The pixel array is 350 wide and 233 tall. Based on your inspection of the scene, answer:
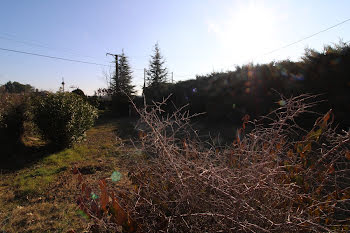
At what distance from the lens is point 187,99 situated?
1262cm

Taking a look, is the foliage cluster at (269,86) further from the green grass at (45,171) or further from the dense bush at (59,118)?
the dense bush at (59,118)

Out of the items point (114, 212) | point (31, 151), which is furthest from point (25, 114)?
point (114, 212)

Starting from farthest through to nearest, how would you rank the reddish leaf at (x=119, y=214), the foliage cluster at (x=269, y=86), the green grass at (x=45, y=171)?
the foliage cluster at (x=269, y=86)
the green grass at (x=45, y=171)
the reddish leaf at (x=119, y=214)

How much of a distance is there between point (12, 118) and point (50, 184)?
3.60 meters

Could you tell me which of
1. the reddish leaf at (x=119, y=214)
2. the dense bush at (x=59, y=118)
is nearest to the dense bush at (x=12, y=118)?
the dense bush at (x=59, y=118)

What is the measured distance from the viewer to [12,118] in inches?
246

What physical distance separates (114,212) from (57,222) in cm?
245

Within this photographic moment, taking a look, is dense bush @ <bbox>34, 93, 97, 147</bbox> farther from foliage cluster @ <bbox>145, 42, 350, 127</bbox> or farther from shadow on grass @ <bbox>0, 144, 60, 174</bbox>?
foliage cluster @ <bbox>145, 42, 350, 127</bbox>

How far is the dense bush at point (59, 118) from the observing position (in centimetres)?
603

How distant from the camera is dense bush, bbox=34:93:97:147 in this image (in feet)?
19.8

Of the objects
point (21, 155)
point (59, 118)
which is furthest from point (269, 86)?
point (21, 155)

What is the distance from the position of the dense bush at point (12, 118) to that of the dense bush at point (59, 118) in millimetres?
611

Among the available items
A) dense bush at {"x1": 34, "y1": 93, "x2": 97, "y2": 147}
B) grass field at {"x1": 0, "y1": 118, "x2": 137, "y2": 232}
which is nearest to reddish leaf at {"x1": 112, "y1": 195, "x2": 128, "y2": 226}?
grass field at {"x1": 0, "y1": 118, "x2": 137, "y2": 232}

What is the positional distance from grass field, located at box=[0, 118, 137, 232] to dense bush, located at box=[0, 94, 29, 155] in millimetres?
471
